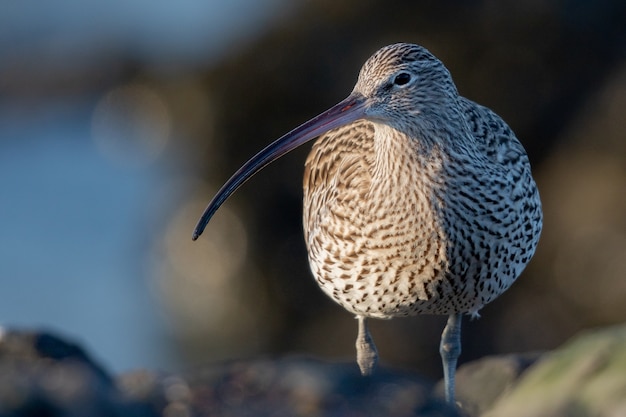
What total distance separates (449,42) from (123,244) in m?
6.07

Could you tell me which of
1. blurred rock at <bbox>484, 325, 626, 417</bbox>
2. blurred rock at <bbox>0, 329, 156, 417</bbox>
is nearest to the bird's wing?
blurred rock at <bbox>484, 325, 626, 417</bbox>

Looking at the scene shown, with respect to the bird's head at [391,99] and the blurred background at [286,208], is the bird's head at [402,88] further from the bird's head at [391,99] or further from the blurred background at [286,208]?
the blurred background at [286,208]

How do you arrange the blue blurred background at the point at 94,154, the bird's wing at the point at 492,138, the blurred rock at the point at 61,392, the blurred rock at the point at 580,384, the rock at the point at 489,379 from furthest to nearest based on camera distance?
1. the blue blurred background at the point at 94,154
2. the bird's wing at the point at 492,138
3. the rock at the point at 489,379
4. the blurred rock at the point at 580,384
5. the blurred rock at the point at 61,392

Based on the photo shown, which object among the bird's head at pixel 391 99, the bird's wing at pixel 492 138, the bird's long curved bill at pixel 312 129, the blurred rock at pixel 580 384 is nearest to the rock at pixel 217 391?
the blurred rock at pixel 580 384

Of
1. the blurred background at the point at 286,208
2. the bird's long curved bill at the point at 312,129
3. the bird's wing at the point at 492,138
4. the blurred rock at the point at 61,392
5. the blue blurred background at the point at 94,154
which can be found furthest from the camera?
the blue blurred background at the point at 94,154

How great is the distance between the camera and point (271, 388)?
14.9 ft

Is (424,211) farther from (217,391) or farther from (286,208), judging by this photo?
(286,208)

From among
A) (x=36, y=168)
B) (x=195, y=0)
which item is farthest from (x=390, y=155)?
(x=195, y=0)

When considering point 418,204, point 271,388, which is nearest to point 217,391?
point 271,388

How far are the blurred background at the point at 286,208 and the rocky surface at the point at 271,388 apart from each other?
7.07 m

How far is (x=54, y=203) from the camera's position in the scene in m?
18.2

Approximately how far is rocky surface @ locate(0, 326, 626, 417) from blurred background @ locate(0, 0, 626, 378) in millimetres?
7073

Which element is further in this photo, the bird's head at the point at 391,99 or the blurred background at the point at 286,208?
the blurred background at the point at 286,208

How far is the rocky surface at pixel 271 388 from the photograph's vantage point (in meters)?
4.03
